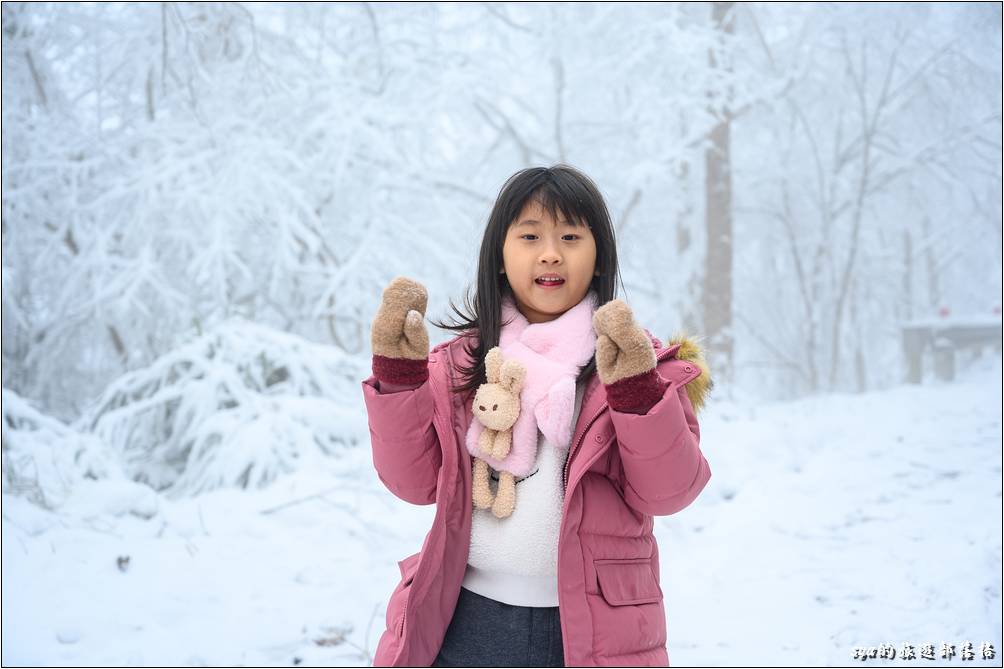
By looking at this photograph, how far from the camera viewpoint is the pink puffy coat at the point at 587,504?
1372mm

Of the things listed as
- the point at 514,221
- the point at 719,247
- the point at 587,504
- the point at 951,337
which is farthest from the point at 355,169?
the point at 951,337

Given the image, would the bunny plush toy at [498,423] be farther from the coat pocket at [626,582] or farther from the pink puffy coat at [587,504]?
the coat pocket at [626,582]

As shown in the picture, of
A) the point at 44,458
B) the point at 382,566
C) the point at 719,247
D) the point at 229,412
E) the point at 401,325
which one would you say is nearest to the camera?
the point at 401,325

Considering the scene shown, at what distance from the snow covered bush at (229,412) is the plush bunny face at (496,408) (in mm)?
3134

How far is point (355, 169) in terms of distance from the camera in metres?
7.42

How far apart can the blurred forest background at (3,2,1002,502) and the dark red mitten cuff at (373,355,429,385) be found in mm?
3132

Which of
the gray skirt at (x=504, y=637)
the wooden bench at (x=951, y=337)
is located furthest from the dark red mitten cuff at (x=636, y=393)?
the wooden bench at (x=951, y=337)

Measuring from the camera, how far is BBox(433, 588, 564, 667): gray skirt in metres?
1.48

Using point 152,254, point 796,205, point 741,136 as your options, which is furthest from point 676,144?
point 152,254

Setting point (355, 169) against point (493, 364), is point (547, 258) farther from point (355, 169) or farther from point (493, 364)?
point (355, 169)

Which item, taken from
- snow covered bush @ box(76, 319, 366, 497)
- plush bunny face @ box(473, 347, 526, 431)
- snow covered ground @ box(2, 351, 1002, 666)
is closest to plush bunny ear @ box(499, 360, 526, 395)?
plush bunny face @ box(473, 347, 526, 431)

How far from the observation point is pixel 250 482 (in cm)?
426

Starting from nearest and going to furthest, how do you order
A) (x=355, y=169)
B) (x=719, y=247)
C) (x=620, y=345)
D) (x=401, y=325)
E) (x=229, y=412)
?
1. (x=620, y=345)
2. (x=401, y=325)
3. (x=229, y=412)
4. (x=355, y=169)
5. (x=719, y=247)

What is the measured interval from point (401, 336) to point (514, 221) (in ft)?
1.20
